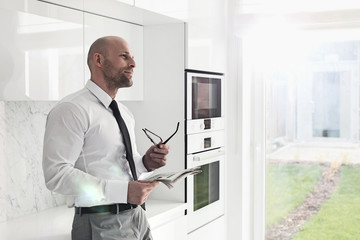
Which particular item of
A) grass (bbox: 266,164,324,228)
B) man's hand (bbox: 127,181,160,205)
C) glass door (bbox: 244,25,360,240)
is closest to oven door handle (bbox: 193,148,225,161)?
glass door (bbox: 244,25,360,240)

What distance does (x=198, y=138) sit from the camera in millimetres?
3553

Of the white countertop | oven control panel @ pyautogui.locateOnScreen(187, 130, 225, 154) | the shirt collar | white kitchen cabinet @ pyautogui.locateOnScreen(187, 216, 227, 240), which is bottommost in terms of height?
white kitchen cabinet @ pyautogui.locateOnScreen(187, 216, 227, 240)

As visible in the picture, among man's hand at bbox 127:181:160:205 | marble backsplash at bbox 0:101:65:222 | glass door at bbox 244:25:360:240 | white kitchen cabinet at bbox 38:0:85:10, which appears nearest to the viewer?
man's hand at bbox 127:181:160:205

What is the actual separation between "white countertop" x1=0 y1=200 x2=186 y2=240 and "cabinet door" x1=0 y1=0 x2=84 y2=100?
24.4 inches

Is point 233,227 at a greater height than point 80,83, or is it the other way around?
point 80,83

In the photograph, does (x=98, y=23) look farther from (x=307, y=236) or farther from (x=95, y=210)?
(x=307, y=236)

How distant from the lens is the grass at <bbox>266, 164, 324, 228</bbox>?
410 cm

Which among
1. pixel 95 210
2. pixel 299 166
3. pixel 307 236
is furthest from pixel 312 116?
pixel 95 210

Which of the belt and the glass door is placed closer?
the belt

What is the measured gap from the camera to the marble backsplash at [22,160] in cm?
A: 280

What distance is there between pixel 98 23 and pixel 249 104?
5.26 feet

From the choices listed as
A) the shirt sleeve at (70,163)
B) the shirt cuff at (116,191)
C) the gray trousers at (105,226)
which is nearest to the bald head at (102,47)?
the shirt sleeve at (70,163)

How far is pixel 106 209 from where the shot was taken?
2.34 metres

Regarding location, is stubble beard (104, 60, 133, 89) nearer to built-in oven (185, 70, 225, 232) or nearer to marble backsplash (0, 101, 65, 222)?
marble backsplash (0, 101, 65, 222)
